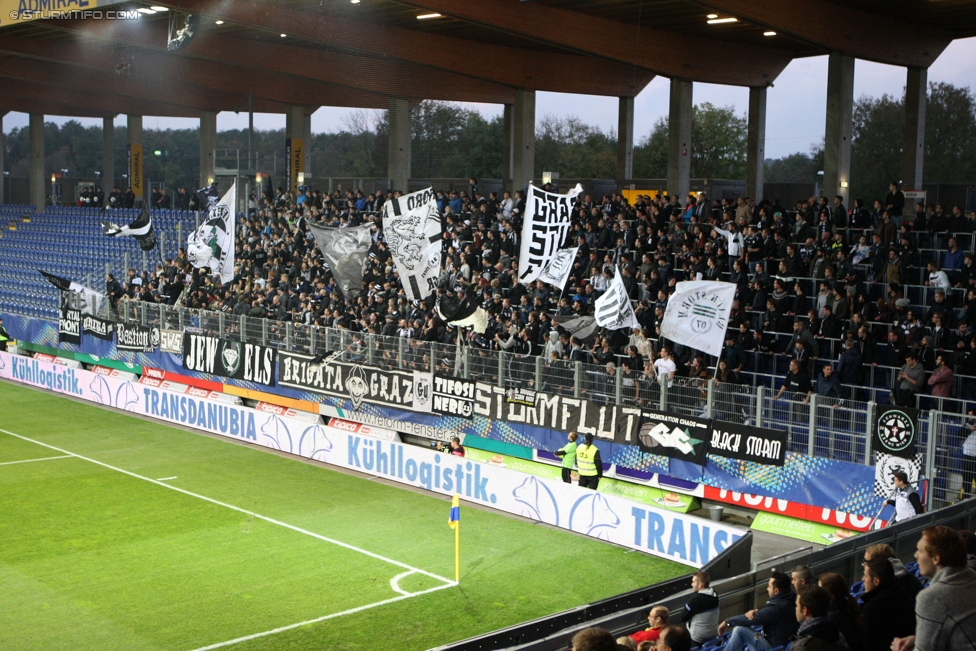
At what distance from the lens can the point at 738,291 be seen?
2177 cm

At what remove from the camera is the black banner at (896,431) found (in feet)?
52.9

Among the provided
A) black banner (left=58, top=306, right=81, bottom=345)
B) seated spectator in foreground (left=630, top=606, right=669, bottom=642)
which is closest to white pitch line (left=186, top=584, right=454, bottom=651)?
seated spectator in foreground (left=630, top=606, right=669, bottom=642)

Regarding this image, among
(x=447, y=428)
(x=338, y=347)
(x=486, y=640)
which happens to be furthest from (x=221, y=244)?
(x=486, y=640)

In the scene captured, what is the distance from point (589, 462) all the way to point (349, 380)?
884 centimetres

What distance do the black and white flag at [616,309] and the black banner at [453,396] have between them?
3.76m

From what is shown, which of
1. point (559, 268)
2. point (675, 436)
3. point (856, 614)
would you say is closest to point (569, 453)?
point (675, 436)

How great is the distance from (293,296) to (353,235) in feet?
15.6

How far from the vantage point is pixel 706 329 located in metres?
18.7

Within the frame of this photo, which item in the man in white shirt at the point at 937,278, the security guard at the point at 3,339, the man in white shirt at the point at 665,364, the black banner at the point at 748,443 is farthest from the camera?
the security guard at the point at 3,339

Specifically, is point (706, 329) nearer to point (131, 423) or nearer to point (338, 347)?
point (338, 347)

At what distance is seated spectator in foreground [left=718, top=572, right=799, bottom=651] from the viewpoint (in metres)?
8.51

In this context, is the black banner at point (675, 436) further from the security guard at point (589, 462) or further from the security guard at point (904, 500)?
the security guard at point (904, 500)

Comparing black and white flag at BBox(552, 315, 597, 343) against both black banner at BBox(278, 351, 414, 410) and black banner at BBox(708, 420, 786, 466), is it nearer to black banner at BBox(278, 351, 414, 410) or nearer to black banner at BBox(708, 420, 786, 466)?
black banner at BBox(278, 351, 414, 410)

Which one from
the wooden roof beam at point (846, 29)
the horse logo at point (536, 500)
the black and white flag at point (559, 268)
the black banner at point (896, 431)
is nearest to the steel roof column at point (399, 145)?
the black and white flag at point (559, 268)
